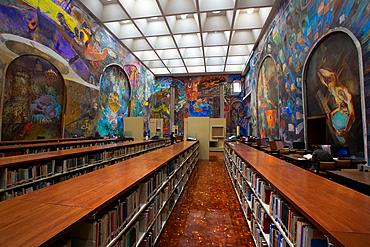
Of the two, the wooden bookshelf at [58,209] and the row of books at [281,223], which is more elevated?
the wooden bookshelf at [58,209]

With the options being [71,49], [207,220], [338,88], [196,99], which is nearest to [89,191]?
[207,220]

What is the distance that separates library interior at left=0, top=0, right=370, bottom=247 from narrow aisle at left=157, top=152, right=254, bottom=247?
29mm

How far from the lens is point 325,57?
20.7 feet

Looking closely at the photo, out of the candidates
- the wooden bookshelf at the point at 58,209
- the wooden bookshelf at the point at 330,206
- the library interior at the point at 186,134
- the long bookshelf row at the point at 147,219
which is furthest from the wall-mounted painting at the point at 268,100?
the wooden bookshelf at the point at 58,209

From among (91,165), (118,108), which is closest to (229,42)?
(118,108)

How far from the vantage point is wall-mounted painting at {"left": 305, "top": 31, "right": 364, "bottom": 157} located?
501 centimetres

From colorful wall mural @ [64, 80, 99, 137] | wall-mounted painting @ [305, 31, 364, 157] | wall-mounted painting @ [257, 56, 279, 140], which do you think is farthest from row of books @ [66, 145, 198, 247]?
wall-mounted painting @ [257, 56, 279, 140]

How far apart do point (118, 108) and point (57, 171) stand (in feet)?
33.8

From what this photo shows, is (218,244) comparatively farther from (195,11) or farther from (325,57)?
(195,11)

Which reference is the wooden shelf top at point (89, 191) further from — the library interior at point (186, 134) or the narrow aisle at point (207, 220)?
the narrow aisle at point (207, 220)

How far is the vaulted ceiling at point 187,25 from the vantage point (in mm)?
10731

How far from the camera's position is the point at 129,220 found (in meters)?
1.93

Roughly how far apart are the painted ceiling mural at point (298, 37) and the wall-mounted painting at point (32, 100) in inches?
429

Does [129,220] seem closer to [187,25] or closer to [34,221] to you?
[34,221]
